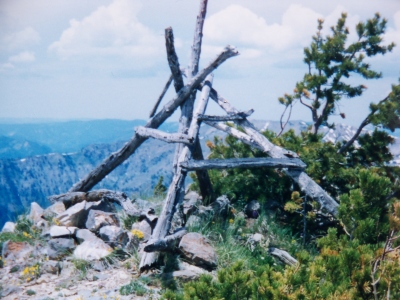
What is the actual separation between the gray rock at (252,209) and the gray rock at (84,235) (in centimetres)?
334

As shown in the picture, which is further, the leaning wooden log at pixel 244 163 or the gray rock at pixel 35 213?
the gray rock at pixel 35 213

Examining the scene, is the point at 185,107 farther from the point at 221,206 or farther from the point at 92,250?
the point at 92,250

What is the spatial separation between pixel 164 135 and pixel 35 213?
9.58 feet

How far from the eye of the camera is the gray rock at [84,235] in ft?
19.3

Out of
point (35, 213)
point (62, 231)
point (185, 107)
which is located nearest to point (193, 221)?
point (62, 231)

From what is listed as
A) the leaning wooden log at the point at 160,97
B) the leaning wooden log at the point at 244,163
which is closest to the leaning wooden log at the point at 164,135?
the leaning wooden log at the point at 244,163

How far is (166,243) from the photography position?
5176mm

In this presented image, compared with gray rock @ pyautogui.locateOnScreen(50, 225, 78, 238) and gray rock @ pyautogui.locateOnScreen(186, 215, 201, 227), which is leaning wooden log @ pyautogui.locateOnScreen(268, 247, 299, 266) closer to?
gray rock @ pyautogui.locateOnScreen(186, 215, 201, 227)

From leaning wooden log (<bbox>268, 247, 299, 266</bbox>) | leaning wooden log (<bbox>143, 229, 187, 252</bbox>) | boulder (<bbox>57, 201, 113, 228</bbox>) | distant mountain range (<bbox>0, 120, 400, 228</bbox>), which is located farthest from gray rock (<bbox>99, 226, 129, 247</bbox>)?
distant mountain range (<bbox>0, 120, 400, 228</bbox>)

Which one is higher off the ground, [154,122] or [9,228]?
[154,122]

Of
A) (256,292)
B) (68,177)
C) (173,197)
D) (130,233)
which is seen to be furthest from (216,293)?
(68,177)

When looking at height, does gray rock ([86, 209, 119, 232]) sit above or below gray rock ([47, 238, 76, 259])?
above

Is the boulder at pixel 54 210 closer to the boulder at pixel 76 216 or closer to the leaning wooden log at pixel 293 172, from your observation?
the boulder at pixel 76 216

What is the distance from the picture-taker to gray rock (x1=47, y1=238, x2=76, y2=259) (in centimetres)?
552
